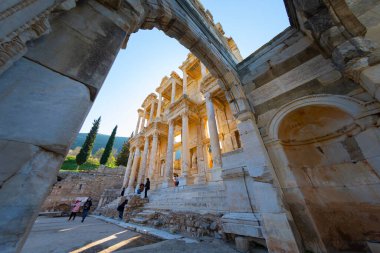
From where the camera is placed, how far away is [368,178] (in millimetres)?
2916

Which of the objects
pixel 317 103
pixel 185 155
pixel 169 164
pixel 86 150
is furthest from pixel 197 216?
pixel 86 150

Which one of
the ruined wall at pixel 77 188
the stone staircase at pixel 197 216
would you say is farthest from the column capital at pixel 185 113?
the ruined wall at pixel 77 188

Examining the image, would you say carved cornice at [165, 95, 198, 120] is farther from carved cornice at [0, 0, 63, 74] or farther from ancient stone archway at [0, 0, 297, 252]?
carved cornice at [0, 0, 63, 74]

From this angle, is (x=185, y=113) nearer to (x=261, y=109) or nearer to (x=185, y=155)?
(x=185, y=155)

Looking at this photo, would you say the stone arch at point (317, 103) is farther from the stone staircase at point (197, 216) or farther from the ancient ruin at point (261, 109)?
the stone staircase at point (197, 216)

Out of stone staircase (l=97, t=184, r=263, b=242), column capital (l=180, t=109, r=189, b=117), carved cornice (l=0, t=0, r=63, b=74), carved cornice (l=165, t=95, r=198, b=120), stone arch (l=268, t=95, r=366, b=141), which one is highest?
carved cornice (l=165, t=95, r=198, b=120)

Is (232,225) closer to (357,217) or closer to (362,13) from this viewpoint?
(357,217)

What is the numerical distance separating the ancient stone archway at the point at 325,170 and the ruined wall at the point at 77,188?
58.1 feet

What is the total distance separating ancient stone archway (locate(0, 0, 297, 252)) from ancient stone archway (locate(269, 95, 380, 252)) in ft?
12.8

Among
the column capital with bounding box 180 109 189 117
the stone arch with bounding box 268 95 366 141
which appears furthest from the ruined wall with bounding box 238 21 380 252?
the column capital with bounding box 180 109 189 117

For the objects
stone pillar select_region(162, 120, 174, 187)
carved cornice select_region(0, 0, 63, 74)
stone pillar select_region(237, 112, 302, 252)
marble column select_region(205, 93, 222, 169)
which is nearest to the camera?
carved cornice select_region(0, 0, 63, 74)

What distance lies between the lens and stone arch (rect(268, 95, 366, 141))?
2920mm

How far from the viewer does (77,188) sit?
17922 mm

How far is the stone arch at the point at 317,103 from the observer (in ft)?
9.58
